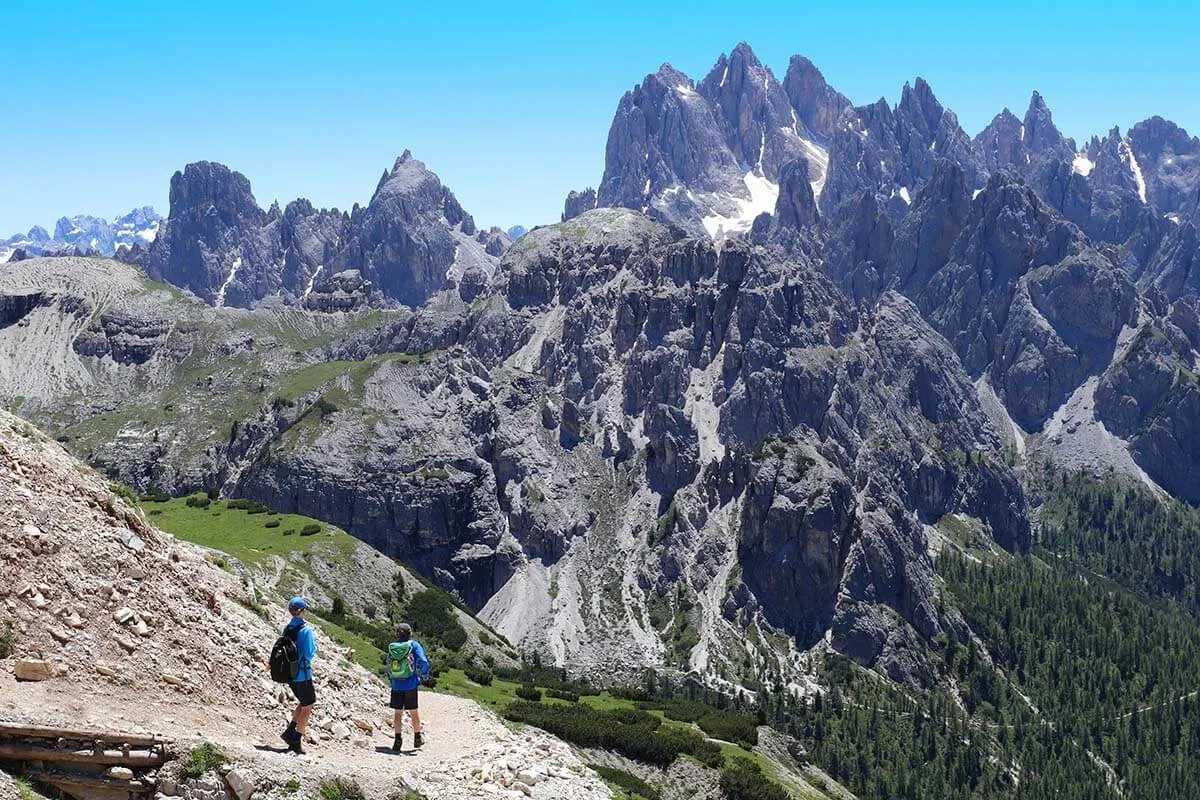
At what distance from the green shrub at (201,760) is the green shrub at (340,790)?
290 centimetres

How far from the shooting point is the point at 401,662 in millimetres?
36562

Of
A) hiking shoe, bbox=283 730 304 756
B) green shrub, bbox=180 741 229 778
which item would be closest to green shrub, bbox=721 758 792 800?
hiking shoe, bbox=283 730 304 756

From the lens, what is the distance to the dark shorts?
120ft

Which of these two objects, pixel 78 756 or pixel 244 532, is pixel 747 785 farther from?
pixel 244 532

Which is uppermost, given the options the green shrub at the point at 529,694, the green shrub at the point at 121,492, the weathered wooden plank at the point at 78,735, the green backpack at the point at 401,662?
the green shrub at the point at 121,492

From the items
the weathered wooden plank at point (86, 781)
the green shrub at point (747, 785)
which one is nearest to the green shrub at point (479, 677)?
the green shrub at point (747, 785)

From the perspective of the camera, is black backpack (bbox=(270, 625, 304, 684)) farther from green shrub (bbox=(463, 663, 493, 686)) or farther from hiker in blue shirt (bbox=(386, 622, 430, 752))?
green shrub (bbox=(463, 663, 493, 686))

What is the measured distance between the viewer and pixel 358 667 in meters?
43.8

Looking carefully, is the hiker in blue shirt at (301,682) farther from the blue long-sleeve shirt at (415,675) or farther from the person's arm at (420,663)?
the person's arm at (420,663)

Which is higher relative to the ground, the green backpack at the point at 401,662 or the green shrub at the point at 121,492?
the green shrub at the point at 121,492

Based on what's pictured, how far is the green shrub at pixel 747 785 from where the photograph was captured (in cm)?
7581

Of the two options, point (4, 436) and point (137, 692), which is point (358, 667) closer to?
point (137, 692)

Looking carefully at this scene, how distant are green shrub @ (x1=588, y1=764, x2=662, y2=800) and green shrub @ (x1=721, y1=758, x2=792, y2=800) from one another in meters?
7.94

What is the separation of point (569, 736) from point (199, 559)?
35711 millimetres
